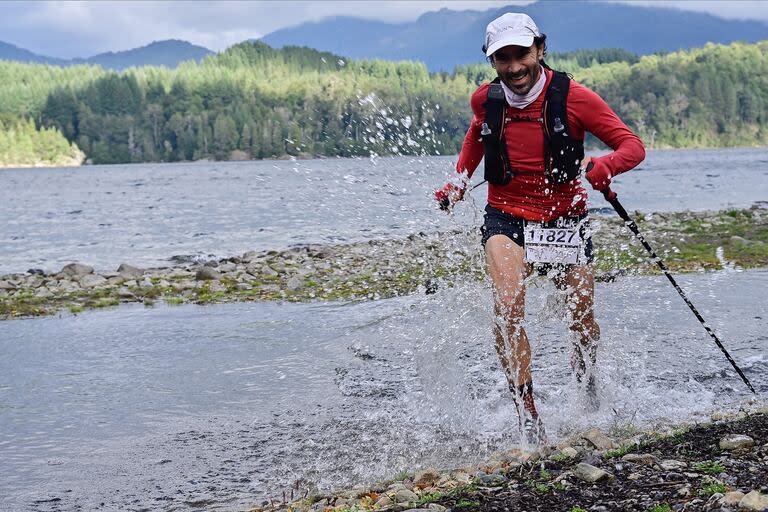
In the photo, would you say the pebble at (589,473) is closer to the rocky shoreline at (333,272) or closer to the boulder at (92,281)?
the rocky shoreline at (333,272)

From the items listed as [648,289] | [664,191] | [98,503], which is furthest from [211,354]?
[664,191]

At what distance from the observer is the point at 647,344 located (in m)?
10.8

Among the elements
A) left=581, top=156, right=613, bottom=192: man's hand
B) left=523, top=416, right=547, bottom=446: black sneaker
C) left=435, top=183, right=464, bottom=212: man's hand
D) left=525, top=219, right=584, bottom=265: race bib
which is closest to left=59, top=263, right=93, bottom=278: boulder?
left=435, top=183, right=464, bottom=212: man's hand

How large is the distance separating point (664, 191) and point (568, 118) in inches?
2098

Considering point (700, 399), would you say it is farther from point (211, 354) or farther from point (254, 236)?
point (254, 236)

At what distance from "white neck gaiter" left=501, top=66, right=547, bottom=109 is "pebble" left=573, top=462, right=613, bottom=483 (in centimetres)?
296

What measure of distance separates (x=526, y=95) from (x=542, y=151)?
49 centimetres

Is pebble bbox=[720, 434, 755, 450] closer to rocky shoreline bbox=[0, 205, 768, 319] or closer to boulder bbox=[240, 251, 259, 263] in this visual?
rocky shoreline bbox=[0, 205, 768, 319]

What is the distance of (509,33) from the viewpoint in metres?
6.57

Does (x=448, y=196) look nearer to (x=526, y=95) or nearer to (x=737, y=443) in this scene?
(x=526, y=95)

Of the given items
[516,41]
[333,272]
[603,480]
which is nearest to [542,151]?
[516,41]

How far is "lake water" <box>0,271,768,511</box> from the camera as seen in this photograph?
7.05m

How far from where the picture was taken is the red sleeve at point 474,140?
23.2 ft

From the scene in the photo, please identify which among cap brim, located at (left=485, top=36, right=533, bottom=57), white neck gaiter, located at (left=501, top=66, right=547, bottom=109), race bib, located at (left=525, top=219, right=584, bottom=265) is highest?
cap brim, located at (left=485, top=36, right=533, bottom=57)
